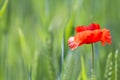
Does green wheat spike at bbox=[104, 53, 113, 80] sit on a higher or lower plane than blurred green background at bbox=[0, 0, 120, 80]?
lower

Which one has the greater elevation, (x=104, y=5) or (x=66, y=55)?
(x=104, y=5)

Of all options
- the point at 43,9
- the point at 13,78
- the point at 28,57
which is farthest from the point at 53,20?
the point at 13,78

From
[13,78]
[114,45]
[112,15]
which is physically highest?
[112,15]

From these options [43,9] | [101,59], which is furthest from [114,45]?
[43,9]

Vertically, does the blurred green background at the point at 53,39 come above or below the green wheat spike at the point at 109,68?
above

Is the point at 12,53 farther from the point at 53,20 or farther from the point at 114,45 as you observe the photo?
the point at 114,45

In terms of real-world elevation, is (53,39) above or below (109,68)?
above
